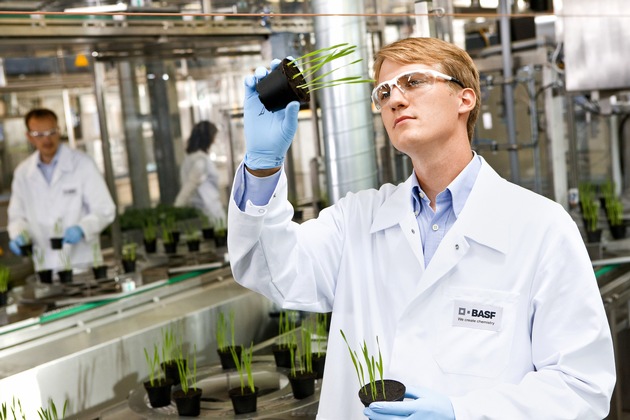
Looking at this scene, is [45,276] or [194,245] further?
[194,245]

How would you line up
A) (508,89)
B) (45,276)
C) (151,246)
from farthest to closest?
1. (151,246)
2. (508,89)
3. (45,276)

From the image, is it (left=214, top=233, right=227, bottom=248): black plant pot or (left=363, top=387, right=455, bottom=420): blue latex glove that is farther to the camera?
(left=214, top=233, right=227, bottom=248): black plant pot

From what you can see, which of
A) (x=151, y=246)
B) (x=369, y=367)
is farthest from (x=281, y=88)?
(x=151, y=246)

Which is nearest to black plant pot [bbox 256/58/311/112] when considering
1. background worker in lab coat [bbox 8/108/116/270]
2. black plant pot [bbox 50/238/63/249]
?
black plant pot [bbox 50/238/63/249]

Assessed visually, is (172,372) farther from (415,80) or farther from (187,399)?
(415,80)

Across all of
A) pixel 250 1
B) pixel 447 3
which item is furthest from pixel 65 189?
pixel 447 3

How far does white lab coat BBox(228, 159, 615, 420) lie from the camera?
4.09 feet

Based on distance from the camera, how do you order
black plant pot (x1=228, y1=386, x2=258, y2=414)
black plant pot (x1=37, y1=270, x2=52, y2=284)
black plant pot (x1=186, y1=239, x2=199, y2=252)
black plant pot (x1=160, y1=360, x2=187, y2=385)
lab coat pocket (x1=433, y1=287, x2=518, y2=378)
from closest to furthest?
1. lab coat pocket (x1=433, y1=287, x2=518, y2=378)
2. black plant pot (x1=228, y1=386, x2=258, y2=414)
3. black plant pot (x1=160, y1=360, x2=187, y2=385)
4. black plant pot (x1=37, y1=270, x2=52, y2=284)
5. black plant pot (x1=186, y1=239, x2=199, y2=252)

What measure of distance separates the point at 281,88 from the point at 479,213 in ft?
1.35

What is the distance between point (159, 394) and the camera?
1958 millimetres

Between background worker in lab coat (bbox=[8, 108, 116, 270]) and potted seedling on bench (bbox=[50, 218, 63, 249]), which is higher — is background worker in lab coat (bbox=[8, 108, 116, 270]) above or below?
above

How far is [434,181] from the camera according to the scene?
1.44m

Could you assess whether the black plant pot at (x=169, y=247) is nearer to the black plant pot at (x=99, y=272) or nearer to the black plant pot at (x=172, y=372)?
the black plant pot at (x=99, y=272)

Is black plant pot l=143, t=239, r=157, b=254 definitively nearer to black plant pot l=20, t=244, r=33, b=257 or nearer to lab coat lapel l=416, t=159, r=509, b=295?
black plant pot l=20, t=244, r=33, b=257
